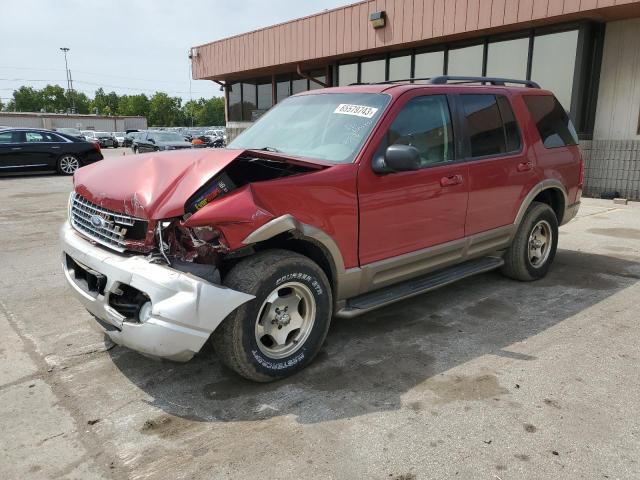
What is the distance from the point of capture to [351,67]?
15977 millimetres

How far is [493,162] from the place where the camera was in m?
4.47

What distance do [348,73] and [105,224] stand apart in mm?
14122

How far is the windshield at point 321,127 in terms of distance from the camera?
3645mm

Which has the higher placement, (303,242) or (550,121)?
(550,121)

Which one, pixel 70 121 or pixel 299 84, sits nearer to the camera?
pixel 299 84

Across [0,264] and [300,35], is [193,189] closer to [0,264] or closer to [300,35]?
[0,264]

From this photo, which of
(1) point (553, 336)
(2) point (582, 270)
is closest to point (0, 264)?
(1) point (553, 336)

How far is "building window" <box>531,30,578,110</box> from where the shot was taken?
10.8 meters

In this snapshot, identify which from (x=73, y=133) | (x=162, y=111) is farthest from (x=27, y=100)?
(x=73, y=133)

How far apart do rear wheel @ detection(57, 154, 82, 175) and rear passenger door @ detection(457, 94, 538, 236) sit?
15.0 metres

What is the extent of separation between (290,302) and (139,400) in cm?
108

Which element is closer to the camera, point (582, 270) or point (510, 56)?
point (582, 270)

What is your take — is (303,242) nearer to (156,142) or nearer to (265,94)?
(265,94)

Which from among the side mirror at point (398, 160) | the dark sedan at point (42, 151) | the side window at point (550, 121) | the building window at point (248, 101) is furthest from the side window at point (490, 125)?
the building window at point (248, 101)
